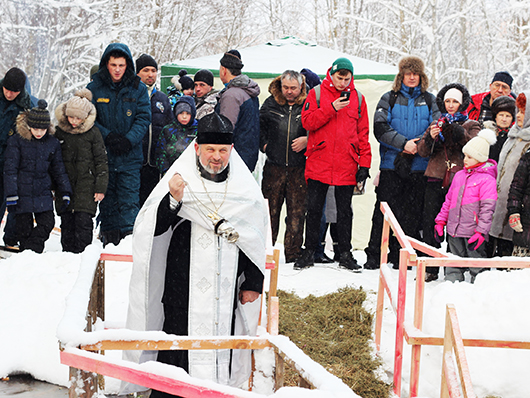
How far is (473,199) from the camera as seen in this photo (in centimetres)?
552

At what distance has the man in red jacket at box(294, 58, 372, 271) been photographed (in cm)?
618

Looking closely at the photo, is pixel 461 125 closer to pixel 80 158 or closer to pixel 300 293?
pixel 300 293

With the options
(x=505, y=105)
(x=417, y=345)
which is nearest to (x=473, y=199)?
(x=505, y=105)

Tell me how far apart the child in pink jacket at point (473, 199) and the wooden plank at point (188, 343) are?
3817 millimetres

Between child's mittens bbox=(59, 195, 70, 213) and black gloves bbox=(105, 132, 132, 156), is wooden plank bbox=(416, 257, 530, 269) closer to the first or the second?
black gloves bbox=(105, 132, 132, 156)

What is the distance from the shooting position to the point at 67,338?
1.99m

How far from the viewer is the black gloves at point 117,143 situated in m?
6.36

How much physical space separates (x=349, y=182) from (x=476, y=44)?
19544 millimetres

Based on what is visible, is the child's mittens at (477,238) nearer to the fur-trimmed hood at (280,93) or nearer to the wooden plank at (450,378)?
the fur-trimmed hood at (280,93)

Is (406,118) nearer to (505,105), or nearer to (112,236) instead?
(505,105)

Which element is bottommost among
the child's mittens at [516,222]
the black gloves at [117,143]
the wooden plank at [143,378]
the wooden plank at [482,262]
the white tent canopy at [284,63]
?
the wooden plank at [143,378]

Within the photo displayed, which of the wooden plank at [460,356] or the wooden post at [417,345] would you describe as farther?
the wooden post at [417,345]

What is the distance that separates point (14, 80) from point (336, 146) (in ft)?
11.1

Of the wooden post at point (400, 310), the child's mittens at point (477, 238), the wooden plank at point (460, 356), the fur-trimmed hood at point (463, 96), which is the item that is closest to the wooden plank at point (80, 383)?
the wooden plank at point (460, 356)
